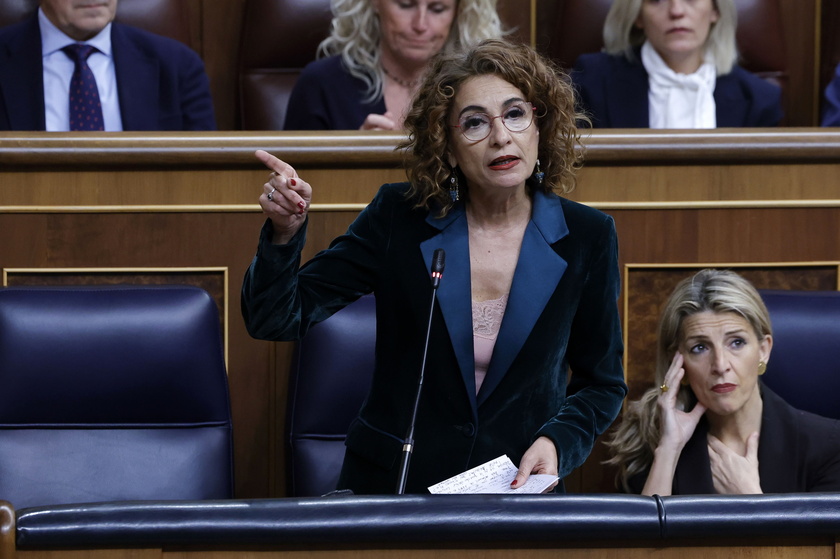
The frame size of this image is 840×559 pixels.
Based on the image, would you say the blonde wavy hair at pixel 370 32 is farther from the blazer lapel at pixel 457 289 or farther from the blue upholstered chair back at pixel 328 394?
the blazer lapel at pixel 457 289

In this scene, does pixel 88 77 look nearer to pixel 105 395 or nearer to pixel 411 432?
pixel 105 395

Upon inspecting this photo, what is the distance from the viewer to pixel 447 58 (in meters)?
1.22

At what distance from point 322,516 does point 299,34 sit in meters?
1.58

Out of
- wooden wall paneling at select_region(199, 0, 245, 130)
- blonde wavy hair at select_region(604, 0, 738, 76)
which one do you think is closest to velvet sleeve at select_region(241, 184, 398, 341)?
blonde wavy hair at select_region(604, 0, 738, 76)

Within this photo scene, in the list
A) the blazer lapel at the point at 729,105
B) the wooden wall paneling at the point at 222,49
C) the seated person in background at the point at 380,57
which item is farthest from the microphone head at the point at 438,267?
the wooden wall paneling at the point at 222,49

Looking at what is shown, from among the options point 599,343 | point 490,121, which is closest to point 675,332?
point 599,343

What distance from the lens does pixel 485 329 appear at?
1.17 metres

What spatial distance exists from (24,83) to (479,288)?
1049 mm

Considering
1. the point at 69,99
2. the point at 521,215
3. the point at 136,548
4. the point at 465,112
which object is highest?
the point at 69,99

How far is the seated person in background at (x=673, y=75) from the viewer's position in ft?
6.55

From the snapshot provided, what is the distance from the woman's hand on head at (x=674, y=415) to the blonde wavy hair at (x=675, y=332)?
0.7 inches

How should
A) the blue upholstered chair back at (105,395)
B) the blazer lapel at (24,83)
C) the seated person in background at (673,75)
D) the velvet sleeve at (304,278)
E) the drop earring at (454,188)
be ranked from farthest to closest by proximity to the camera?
the seated person in background at (673,75), the blazer lapel at (24,83), the blue upholstered chair back at (105,395), the drop earring at (454,188), the velvet sleeve at (304,278)

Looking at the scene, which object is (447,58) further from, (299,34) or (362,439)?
(299,34)

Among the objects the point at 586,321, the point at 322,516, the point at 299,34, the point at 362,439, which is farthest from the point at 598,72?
the point at 322,516
